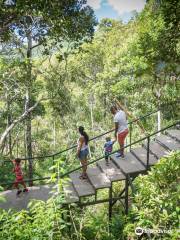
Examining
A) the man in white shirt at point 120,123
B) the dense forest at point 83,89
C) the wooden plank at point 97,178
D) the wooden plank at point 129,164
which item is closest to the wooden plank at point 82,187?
the wooden plank at point 97,178

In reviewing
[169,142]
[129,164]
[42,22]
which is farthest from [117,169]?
[42,22]

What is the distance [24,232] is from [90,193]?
162 inches

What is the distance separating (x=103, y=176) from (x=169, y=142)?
2273 millimetres

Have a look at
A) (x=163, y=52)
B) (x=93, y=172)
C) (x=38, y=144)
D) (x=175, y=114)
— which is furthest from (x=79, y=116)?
(x=93, y=172)

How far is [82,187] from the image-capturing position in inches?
307

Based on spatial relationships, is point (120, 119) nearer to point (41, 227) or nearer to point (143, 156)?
point (143, 156)

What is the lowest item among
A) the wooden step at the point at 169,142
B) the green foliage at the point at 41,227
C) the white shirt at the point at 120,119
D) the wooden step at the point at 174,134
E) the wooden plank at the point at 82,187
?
the green foliage at the point at 41,227

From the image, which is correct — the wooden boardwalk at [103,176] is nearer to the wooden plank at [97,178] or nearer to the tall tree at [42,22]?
the wooden plank at [97,178]

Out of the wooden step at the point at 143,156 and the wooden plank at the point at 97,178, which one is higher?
the wooden step at the point at 143,156

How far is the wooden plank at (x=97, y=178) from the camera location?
25.1 feet

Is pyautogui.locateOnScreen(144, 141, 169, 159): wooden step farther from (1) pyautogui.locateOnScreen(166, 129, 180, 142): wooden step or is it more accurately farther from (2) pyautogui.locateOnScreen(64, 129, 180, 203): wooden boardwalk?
(1) pyautogui.locateOnScreen(166, 129, 180, 142): wooden step

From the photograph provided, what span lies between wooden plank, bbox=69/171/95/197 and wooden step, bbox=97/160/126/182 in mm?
534

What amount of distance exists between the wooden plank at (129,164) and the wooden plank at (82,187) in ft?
3.05

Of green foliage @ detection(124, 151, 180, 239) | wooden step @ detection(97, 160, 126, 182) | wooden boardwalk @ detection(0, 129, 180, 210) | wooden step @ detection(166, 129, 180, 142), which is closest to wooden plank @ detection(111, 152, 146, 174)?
wooden boardwalk @ detection(0, 129, 180, 210)
